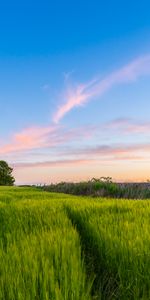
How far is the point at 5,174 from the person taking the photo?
38094 millimetres

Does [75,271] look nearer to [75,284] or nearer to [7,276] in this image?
[75,284]

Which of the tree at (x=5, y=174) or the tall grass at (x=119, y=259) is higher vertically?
the tree at (x=5, y=174)

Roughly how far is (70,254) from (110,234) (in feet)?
1.79

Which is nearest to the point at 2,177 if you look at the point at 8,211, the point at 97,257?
the point at 8,211

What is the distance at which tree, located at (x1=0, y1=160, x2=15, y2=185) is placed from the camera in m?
37.9

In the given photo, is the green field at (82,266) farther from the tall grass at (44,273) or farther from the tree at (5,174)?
the tree at (5,174)

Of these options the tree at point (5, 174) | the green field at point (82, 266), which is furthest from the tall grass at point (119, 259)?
the tree at point (5, 174)

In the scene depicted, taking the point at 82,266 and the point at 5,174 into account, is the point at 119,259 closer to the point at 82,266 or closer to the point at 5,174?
the point at 82,266

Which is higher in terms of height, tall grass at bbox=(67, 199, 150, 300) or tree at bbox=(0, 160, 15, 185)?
tree at bbox=(0, 160, 15, 185)

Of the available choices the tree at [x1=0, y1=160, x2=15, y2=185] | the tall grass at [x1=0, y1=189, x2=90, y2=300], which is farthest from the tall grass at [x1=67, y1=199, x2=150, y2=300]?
the tree at [x1=0, y1=160, x2=15, y2=185]

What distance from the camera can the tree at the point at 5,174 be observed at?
37875mm

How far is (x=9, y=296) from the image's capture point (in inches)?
72.9

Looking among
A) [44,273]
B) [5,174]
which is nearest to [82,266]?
[44,273]

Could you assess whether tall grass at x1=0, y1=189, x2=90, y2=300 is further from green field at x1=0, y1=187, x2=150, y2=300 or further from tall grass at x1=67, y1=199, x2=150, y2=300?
tall grass at x1=67, y1=199, x2=150, y2=300
